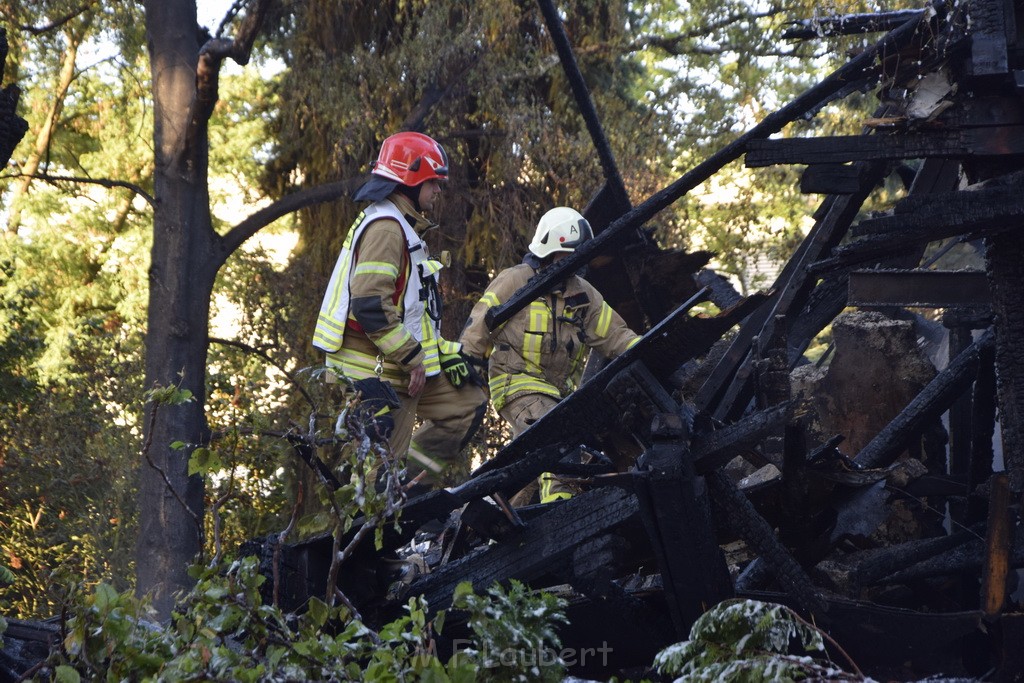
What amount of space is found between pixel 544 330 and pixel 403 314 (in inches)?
47.1

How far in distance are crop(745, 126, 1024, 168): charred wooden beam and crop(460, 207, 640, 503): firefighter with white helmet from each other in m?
2.11

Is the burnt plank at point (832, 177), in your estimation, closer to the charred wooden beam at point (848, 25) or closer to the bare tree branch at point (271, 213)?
the charred wooden beam at point (848, 25)

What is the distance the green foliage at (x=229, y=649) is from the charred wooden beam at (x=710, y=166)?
2900 mm

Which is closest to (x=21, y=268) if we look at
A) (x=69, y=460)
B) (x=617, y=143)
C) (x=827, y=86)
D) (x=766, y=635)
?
(x=69, y=460)

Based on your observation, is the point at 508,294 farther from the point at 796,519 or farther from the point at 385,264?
the point at 796,519

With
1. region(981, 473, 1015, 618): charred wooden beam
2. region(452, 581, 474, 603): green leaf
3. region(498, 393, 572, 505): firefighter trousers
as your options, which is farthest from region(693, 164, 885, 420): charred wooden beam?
region(452, 581, 474, 603): green leaf

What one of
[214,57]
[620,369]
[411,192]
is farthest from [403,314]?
[214,57]

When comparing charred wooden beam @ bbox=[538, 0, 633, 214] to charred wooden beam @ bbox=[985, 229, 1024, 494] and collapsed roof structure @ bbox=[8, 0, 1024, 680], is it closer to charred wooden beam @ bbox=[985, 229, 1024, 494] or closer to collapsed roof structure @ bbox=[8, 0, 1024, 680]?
collapsed roof structure @ bbox=[8, 0, 1024, 680]

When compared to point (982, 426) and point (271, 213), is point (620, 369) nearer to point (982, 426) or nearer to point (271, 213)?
point (982, 426)

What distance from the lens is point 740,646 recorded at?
221 centimetres

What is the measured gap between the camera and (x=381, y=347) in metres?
5.44

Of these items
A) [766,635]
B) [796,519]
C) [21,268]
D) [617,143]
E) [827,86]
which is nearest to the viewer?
[766,635]

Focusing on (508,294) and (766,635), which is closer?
(766,635)

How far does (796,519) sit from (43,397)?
330 inches
